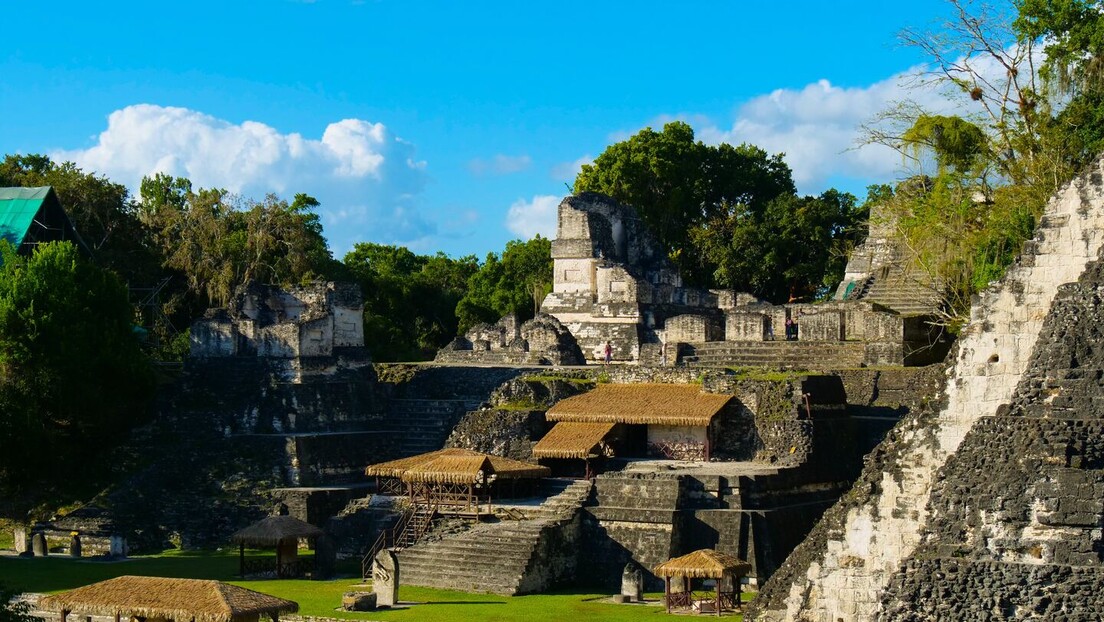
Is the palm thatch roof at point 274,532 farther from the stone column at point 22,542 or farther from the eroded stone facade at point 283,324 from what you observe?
the eroded stone facade at point 283,324

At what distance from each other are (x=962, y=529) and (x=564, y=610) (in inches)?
328

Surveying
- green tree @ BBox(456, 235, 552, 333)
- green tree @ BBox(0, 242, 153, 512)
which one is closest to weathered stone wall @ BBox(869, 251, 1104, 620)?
green tree @ BBox(0, 242, 153, 512)

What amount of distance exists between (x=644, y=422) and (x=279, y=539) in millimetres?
6762

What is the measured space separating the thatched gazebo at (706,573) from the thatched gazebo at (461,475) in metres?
4.59

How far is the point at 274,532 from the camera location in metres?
26.5

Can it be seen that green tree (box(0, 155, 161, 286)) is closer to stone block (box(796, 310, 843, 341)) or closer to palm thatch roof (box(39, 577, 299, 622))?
stone block (box(796, 310, 843, 341))

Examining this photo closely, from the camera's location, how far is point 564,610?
2291cm

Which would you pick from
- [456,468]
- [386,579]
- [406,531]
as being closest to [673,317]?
[456,468]

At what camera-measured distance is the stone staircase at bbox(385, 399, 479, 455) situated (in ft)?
108

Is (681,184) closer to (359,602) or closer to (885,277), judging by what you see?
(885,277)

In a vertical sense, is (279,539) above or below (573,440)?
below

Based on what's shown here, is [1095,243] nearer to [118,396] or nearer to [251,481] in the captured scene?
[251,481]

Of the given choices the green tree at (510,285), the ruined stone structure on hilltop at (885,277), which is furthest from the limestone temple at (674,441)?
the green tree at (510,285)

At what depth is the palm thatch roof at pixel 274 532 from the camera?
1041 inches
